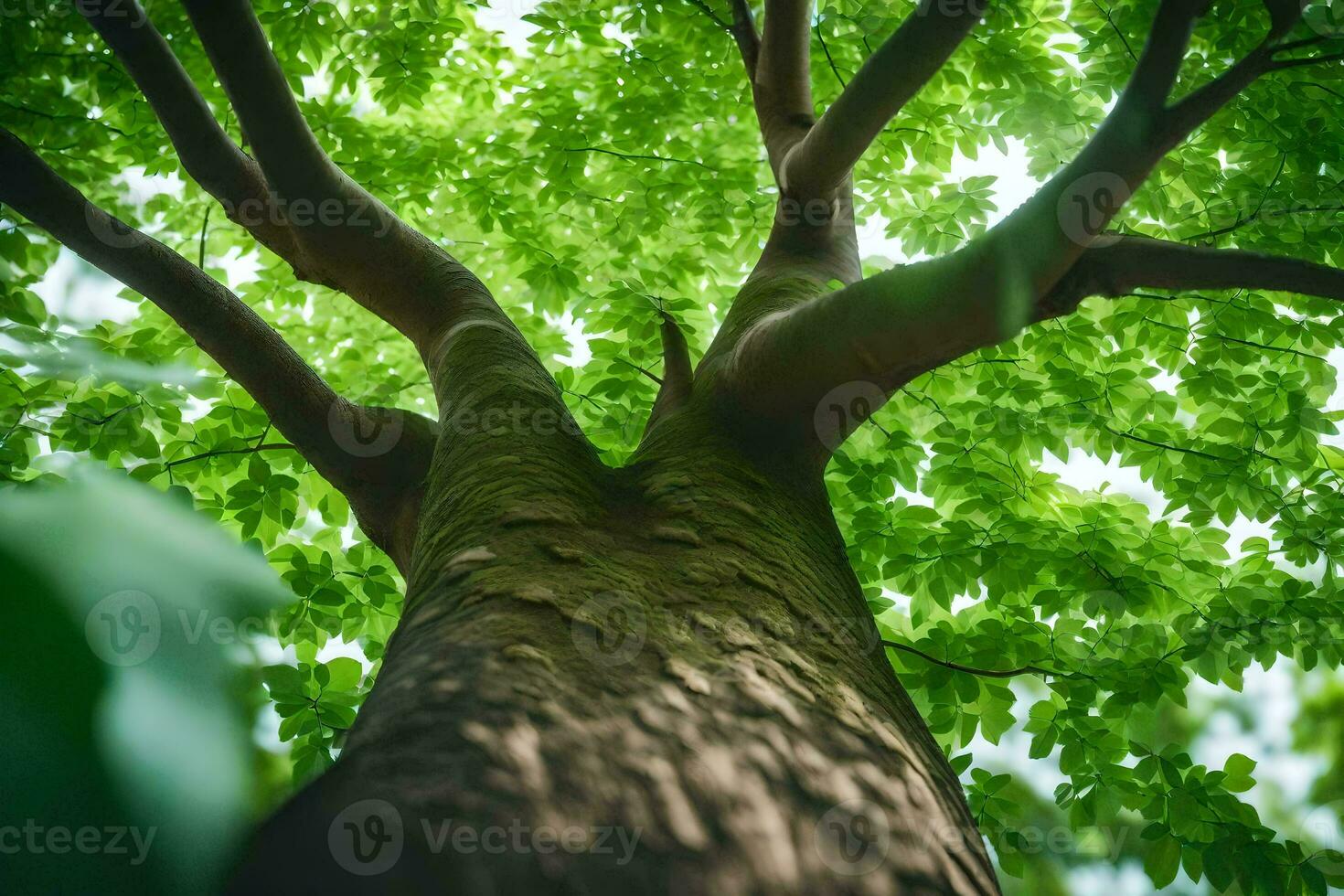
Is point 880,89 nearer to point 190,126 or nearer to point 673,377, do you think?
point 673,377

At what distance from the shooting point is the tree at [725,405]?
139 cm

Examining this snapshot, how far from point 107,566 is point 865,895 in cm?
284

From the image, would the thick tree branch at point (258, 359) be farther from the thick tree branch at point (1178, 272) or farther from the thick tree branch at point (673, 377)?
the thick tree branch at point (1178, 272)

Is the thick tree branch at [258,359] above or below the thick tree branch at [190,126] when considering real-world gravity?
below

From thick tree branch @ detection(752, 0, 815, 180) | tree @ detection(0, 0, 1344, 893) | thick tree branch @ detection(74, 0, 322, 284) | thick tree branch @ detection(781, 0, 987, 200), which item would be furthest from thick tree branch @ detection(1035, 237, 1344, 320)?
thick tree branch @ detection(74, 0, 322, 284)

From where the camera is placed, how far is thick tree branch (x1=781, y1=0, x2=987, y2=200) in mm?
2406

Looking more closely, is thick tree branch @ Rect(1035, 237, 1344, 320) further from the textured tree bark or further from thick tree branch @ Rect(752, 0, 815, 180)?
thick tree branch @ Rect(752, 0, 815, 180)

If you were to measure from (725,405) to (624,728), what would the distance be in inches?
57.4

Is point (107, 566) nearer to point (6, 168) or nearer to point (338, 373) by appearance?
point (6, 168)

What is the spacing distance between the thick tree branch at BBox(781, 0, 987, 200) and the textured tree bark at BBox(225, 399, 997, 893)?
136 cm

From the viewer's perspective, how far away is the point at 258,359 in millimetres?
2709

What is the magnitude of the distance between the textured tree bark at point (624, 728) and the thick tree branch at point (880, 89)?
1363 millimetres

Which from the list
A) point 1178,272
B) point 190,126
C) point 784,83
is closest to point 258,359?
point 190,126

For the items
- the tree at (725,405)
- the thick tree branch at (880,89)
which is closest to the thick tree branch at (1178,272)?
the tree at (725,405)
